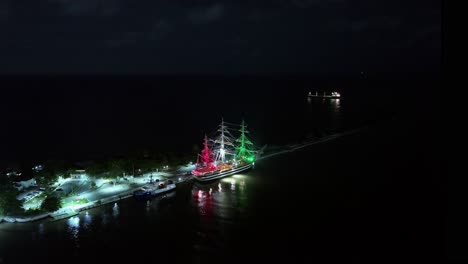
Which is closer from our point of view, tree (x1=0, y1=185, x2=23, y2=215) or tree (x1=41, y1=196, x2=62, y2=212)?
tree (x1=0, y1=185, x2=23, y2=215)

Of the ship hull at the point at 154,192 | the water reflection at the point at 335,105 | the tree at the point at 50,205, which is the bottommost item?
the ship hull at the point at 154,192

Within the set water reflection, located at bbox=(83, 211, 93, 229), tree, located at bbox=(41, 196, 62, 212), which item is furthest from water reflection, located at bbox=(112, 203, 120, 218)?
tree, located at bbox=(41, 196, 62, 212)

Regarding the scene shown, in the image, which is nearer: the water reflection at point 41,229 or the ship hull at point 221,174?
the water reflection at point 41,229

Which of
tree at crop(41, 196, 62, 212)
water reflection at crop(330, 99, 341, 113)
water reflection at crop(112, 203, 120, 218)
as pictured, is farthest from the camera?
water reflection at crop(330, 99, 341, 113)

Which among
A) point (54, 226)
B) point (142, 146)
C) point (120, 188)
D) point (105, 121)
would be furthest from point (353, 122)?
point (54, 226)

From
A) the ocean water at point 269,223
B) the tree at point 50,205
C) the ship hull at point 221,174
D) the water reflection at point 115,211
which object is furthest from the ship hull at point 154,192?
the tree at point 50,205

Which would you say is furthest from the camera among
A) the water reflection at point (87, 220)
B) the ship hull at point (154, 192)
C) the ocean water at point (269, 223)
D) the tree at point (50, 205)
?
the ship hull at point (154, 192)

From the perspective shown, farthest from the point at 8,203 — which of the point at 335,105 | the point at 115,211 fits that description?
the point at 335,105

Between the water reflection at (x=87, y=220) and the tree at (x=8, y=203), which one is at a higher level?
the tree at (x=8, y=203)

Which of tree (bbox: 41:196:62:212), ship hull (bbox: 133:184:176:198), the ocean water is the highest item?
tree (bbox: 41:196:62:212)

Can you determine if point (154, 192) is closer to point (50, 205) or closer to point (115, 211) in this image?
point (115, 211)

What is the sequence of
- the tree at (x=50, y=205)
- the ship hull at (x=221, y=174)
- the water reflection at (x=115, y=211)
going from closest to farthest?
the tree at (x=50, y=205) < the water reflection at (x=115, y=211) < the ship hull at (x=221, y=174)

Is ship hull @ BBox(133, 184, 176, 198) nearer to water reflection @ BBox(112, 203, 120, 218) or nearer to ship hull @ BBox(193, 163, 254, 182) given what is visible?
water reflection @ BBox(112, 203, 120, 218)

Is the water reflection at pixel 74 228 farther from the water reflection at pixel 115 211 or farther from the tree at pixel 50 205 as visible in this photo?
the water reflection at pixel 115 211
